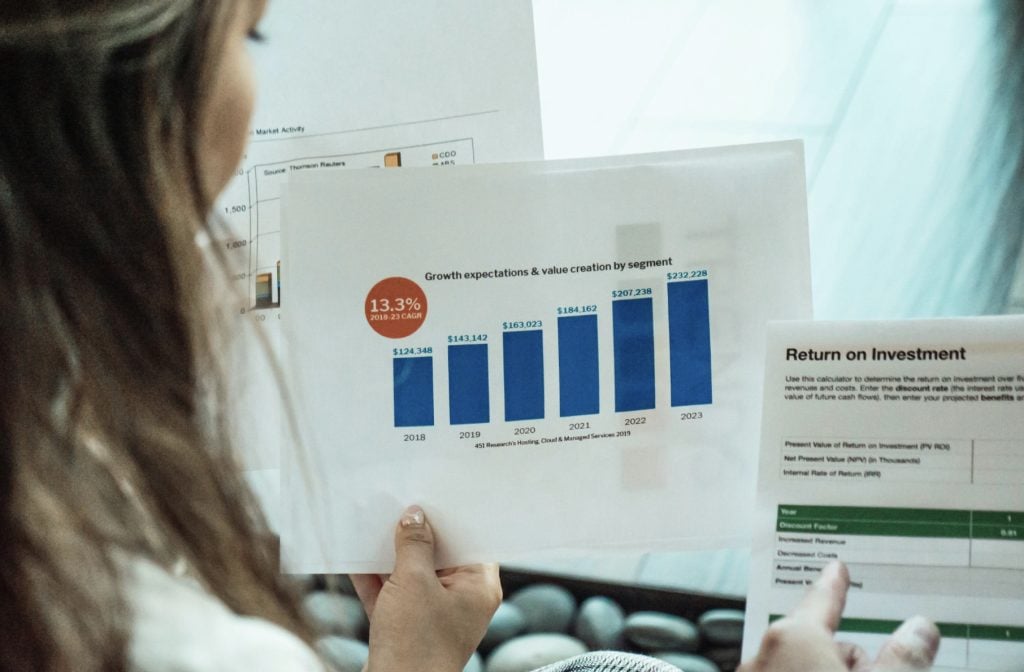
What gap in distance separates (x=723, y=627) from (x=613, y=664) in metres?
0.28

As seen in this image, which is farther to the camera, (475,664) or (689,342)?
(475,664)

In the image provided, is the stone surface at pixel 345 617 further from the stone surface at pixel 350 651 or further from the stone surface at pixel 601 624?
the stone surface at pixel 601 624

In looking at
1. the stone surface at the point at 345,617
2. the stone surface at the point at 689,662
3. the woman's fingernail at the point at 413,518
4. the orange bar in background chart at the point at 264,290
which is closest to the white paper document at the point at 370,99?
the orange bar in background chart at the point at 264,290

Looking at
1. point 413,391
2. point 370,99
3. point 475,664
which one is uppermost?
point 370,99

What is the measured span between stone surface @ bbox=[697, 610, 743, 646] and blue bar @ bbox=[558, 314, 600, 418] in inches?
13.7

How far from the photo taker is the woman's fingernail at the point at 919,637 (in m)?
0.52

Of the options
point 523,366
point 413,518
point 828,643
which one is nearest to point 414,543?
point 413,518

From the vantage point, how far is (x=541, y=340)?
58 cm

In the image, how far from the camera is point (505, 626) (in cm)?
88

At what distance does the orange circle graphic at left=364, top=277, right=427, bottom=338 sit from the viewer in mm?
578

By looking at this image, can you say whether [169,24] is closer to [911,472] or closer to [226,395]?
[226,395]

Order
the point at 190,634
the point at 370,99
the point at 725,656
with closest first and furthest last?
the point at 190,634
the point at 370,99
the point at 725,656

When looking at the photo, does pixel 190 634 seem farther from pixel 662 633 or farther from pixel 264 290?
pixel 662 633

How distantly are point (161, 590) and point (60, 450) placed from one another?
0.22ft
